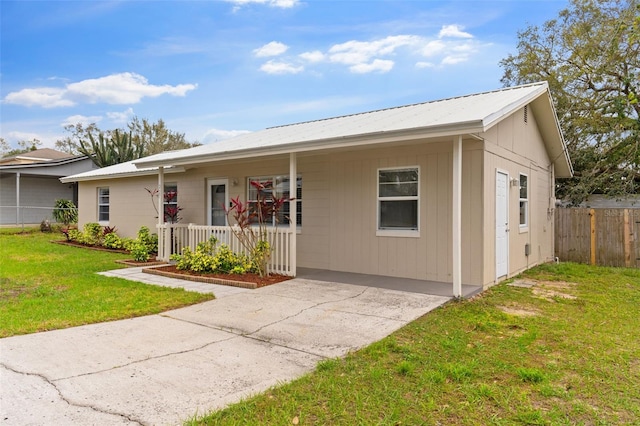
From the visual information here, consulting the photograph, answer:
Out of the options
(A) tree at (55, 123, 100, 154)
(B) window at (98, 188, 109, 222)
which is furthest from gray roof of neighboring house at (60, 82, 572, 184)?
(A) tree at (55, 123, 100, 154)

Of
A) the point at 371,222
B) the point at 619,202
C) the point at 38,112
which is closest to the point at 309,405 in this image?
the point at 371,222

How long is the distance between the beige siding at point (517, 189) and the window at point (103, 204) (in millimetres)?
13712

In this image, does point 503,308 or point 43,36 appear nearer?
point 503,308

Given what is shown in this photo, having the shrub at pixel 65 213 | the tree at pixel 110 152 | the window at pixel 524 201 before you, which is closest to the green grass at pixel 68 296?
the window at pixel 524 201

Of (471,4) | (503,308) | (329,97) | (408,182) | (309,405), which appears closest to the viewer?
(309,405)

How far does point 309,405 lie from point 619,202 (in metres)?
15.4

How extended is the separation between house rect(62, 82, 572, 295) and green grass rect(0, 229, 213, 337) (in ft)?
7.71

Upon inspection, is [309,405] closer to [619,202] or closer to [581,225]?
[581,225]

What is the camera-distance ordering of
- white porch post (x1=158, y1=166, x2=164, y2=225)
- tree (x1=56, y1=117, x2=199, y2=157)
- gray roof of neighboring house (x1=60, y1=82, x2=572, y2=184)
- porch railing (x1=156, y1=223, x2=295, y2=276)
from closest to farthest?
gray roof of neighboring house (x1=60, y1=82, x2=572, y2=184)
porch railing (x1=156, y1=223, x2=295, y2=276)
white porch post (x1=158, y1=166, x2=164, y2=225)
tree (x1=56, y1=117, x2=199, y2=157)

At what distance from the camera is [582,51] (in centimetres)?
1475

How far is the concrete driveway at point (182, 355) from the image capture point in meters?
2.84

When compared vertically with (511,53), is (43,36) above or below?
below

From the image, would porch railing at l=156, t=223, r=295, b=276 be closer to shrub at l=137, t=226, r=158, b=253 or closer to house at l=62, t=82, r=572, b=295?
house at l=62, t=82, r=572, b=295

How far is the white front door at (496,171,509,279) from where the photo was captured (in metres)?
7.61
